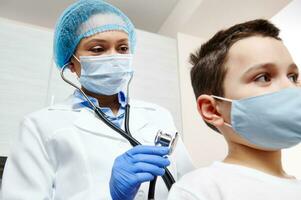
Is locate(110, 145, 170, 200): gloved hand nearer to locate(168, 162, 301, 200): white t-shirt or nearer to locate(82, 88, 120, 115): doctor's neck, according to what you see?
locate(168, 162, 301, 200): white t-shirt

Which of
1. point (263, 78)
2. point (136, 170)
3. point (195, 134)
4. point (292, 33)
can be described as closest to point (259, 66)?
point (263, 78)

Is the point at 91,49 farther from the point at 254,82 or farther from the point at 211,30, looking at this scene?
the point at 211,30

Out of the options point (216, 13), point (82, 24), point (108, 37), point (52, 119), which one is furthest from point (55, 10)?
point (52, 119)

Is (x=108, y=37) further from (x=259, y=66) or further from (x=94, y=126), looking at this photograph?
(x=259, y=66)

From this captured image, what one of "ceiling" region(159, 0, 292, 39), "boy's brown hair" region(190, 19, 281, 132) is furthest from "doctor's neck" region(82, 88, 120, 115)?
"ceiling" region(159, 0, 292, 39)

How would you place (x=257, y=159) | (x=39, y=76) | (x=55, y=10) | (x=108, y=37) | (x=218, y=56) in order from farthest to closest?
1. (x=55, y=10)
2. (x=39, y=76)
3. (x=108, y=37)
4. (x=218, y=56)
5. (x=257, y=159)

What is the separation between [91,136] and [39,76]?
1.11 m

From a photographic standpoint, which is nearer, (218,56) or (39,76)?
(218,56)

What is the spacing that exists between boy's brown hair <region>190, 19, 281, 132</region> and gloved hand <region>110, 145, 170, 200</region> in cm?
25

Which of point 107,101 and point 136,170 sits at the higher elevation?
point 107,101

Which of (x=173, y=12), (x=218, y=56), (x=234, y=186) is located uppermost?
(x=173, y=12)

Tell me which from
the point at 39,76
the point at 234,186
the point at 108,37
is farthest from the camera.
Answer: the point at 39,76

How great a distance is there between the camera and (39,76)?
1866 millimetres

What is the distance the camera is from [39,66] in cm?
190
